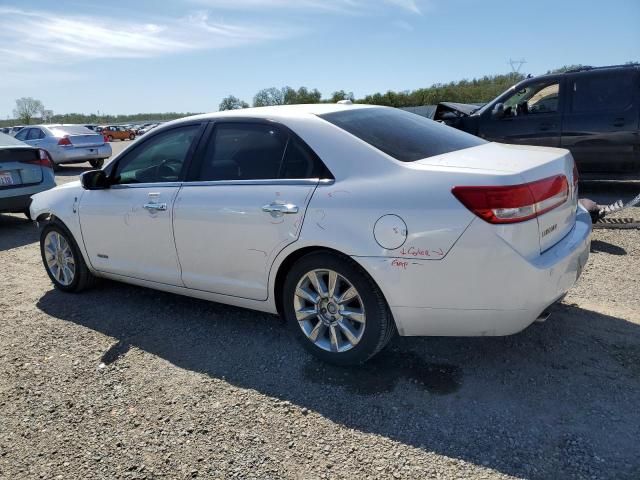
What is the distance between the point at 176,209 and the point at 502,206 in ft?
7.32

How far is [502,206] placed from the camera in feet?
8.15

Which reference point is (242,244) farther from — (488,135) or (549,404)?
(488,135)

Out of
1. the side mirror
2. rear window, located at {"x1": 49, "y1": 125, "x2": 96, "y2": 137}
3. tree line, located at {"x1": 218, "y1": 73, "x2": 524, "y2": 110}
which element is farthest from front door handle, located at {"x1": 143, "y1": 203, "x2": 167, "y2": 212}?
tree line, located at {"x1": 218, "y1": 73, "x2": 524, "y2": 110}


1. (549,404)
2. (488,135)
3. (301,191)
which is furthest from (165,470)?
(488,135)

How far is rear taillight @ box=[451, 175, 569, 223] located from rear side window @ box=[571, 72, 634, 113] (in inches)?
231

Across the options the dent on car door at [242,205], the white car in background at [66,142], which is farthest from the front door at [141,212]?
the white car in background at [66,142]

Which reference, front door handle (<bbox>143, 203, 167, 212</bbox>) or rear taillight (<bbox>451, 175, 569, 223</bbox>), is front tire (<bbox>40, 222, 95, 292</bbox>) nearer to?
front door handle (<bbox>143, 203, 167, 212</bbox>)

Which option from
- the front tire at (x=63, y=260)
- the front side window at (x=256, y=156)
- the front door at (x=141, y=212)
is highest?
the front side window at (x=256, y=156)

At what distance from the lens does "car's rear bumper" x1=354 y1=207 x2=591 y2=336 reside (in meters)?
2.52

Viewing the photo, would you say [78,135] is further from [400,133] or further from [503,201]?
[503,201]

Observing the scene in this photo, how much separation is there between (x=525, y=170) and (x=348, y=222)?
96cm

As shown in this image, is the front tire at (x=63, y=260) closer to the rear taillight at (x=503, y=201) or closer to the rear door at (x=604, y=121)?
the rear taillight at (x=503, y=201)

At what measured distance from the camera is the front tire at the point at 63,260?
4590 millimetres

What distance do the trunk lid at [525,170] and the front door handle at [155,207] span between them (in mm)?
1921
